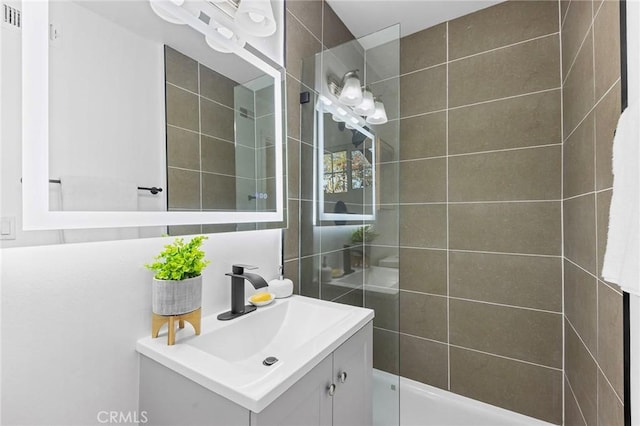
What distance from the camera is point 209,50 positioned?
3.52 ft

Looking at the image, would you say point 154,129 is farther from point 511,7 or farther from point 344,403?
point 511,7

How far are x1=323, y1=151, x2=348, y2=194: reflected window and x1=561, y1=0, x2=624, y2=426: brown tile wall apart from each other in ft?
3.13

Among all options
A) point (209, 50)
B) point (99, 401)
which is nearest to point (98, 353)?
point (99, 401)

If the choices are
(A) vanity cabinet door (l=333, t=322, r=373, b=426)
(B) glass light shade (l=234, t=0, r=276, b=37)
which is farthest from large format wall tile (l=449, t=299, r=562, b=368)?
(B) glass light shade (l=234, t=0, r=276, b=37)

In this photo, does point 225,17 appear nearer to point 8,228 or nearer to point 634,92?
point 8,228

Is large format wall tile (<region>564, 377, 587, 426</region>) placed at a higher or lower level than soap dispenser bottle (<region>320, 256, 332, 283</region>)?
lower

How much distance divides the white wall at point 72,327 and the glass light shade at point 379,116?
109cm

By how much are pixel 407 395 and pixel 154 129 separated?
6.84 ft

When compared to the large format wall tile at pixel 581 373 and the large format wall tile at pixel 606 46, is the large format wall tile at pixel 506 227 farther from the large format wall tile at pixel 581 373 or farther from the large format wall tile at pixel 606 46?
the large format wall tile at pixel 606 46

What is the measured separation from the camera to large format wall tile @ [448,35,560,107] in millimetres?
1649

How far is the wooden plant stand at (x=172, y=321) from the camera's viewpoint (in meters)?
0.82

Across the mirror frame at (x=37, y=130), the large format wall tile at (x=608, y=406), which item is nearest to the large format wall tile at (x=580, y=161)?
the large format wall tile at (x=608, y=406)

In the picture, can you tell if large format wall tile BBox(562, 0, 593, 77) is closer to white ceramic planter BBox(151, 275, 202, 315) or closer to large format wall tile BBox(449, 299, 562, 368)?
large format wall tile BBox(449, 299, 562, 368)

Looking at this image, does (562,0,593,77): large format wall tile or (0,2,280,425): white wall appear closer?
(0,2,280,425): white wall
